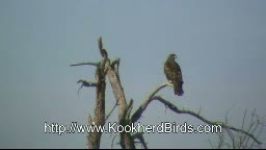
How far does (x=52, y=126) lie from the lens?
6.67 m

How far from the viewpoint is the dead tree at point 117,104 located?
6336mm

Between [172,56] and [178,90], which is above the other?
[172,56]

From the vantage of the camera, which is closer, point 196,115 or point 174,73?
point 196,115

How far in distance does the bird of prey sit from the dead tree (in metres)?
0.81

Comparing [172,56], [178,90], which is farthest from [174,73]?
[172,56]

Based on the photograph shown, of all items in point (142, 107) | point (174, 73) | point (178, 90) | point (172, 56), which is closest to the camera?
point (142, 107)

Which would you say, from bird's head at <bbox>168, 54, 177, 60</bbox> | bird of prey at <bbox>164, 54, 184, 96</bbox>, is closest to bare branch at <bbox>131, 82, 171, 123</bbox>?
bird of prey at <bbox>164, 54, 184, 96</bbox>

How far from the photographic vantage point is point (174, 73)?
27.5ft

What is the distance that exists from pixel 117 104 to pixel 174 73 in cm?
208

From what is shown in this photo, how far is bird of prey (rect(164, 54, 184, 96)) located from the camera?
7.75 metres

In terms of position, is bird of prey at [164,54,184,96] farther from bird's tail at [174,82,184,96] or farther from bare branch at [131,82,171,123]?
bare branch at [131,82,171,123]

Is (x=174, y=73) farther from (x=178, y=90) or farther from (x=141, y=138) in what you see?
(x=141, y=138)

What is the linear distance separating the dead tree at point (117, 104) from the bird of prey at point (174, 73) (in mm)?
806

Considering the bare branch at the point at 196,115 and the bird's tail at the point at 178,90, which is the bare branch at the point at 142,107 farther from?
the bird's tail at the point at 178,90
